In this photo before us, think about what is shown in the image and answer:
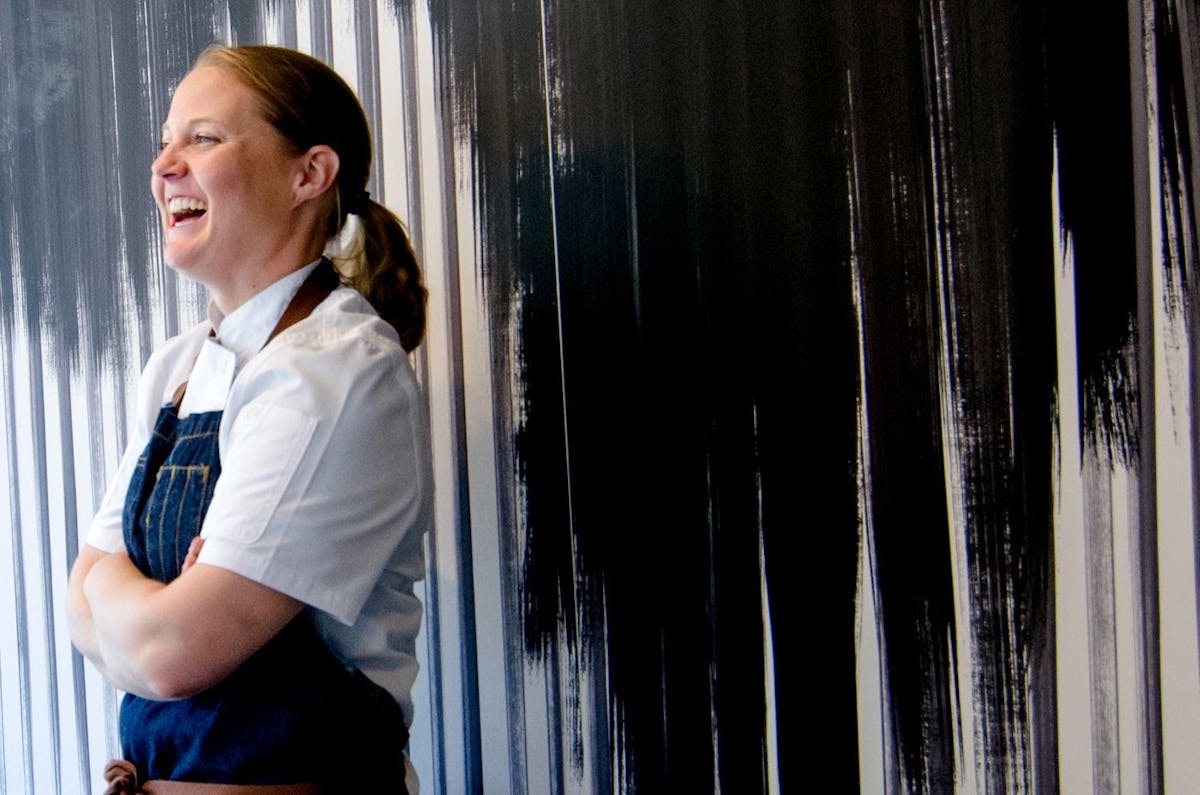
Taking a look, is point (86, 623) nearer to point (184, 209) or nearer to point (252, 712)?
point (252, 712)

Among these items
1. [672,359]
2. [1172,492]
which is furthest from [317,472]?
[1172,492]

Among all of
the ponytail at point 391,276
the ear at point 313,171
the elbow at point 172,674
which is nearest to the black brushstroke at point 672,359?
the ponytail at point 391,276

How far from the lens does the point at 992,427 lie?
3.30 ft

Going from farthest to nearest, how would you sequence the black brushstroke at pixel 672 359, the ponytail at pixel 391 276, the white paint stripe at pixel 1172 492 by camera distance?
the ponytail at pixel 391 276 < the black brushstroke at pixel 672 359 < the white paint stripe at pixel 1172 492

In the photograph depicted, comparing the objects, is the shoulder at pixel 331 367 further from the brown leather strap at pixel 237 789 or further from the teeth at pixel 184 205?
the brown leather strap at pixel 237 789

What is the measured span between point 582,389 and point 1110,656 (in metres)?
0.62

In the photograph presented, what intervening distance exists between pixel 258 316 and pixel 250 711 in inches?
16.5

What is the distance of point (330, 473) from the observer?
0.98 m

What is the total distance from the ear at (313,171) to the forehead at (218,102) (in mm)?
62

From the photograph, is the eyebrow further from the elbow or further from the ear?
the elbow

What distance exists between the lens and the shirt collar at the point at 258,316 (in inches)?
45.0

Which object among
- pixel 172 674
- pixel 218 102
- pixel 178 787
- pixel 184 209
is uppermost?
pixel 218 102

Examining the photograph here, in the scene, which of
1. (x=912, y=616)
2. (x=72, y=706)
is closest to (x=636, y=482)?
(x=912, y=616)

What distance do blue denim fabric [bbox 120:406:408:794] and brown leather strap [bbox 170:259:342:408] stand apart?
0.12 m
